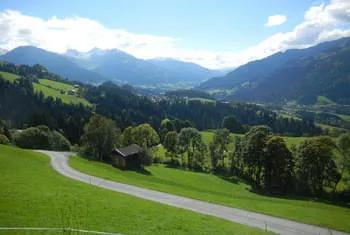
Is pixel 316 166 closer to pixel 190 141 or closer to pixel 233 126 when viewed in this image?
pixel 190 141

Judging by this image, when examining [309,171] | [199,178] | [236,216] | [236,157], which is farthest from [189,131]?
[236,216]

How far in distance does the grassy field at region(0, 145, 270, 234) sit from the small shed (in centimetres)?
3399

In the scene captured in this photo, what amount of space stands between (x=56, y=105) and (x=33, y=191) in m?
159

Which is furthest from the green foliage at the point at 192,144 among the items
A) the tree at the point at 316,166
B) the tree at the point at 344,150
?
the tree at the point at 344,150

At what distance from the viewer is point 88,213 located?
19.1 m

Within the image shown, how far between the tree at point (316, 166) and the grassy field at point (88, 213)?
37.7 meters

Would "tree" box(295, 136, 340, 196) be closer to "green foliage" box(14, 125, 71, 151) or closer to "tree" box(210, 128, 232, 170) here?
"tree" box(210, 128, 232, 170)

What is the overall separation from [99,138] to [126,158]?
10938 mm

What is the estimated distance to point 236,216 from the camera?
26328mm

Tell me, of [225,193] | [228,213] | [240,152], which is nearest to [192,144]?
[240,152]

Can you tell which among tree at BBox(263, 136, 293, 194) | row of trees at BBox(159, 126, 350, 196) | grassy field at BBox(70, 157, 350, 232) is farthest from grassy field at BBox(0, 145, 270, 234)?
row of trees at BBox(159, 126, 350, 196)

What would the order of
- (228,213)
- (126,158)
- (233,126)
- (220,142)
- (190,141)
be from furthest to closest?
(233,126) < (190,141) < (220,142) < (126,158) < (228,213)

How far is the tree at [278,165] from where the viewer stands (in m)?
54.6

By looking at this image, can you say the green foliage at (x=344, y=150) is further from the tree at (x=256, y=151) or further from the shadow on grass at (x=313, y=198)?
the tree at (x=256, y=151)
